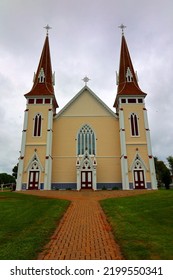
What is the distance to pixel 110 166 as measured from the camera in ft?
95.0

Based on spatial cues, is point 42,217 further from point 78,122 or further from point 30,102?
point 30,102

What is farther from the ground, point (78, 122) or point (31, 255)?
point (78, 122)

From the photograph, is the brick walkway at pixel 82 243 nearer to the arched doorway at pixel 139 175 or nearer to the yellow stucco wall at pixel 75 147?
the arched doorway at pixel 139 175

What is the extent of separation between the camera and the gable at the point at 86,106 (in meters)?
31.3

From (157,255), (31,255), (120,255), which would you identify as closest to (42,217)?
(31,255)

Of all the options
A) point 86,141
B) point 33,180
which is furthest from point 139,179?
point 33,180

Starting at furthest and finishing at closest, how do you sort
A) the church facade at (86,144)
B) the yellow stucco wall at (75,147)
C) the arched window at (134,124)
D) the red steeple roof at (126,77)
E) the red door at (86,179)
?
the red steeple roof at (126,77), the arched window at (134,124), the yellow stucco wall at (75,147), the red door at (86,179), the church facade at (86,144)

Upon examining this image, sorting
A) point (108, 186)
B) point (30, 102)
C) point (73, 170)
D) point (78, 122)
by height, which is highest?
point (30, 102)

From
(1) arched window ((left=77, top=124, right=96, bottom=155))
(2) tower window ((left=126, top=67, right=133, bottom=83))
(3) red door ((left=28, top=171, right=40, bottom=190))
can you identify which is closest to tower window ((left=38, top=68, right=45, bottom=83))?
(1) arched window ((left=77, top=124, right=96, bottom=155))

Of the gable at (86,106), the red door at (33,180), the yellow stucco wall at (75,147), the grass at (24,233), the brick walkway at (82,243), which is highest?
the gable at (86,106)

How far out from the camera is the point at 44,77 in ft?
111

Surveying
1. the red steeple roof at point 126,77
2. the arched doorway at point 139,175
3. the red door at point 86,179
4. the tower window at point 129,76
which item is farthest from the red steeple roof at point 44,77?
the arched doorway at point 139,175

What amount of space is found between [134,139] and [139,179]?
5.64 metres
